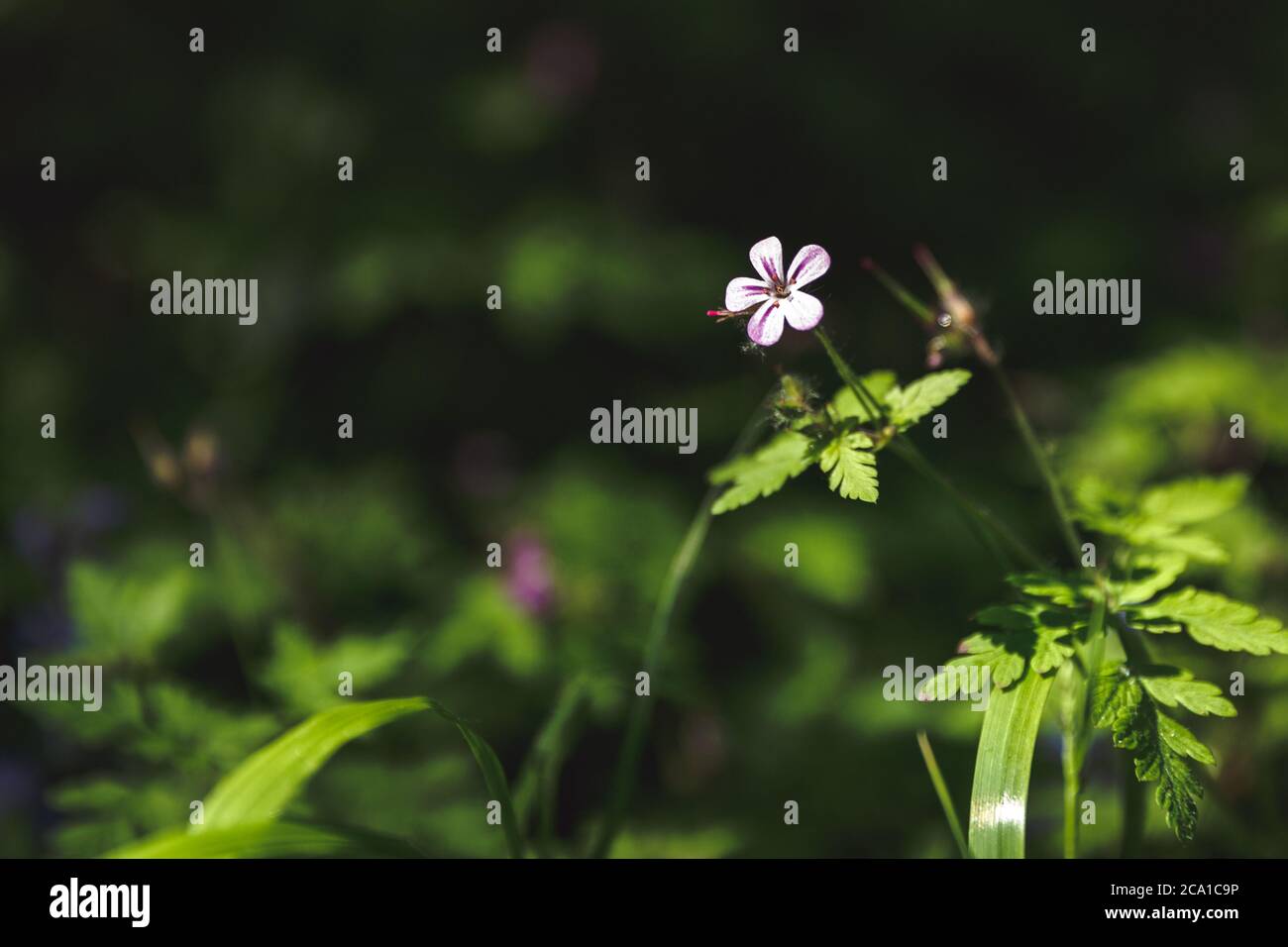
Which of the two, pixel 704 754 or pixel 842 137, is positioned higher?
pixel 842 137

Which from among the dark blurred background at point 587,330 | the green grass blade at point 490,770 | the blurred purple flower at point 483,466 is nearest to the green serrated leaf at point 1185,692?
the green grass blade at point 490,770

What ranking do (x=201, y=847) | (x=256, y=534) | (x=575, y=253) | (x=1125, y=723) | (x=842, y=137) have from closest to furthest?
(x=201, y=847), (x=1125, y=723), (x=256, y=534), (x=575, y=253), (x=842, y=137)

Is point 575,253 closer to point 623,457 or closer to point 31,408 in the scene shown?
point 623,457

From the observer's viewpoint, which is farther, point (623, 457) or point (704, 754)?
point (623, 457)

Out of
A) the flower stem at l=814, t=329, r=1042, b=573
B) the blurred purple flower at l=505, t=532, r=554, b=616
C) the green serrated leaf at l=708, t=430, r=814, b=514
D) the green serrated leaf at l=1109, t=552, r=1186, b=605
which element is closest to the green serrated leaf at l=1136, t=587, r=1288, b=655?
the green serrated leaf at l=1109, t=552, r=1186, b=605

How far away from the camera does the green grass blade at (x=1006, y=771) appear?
4.16 feet

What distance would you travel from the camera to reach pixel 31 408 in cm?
454

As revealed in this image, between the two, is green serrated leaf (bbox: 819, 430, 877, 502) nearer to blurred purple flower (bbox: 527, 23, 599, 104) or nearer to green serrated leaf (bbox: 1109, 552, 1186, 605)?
green serrated leaf (bbox: 1109, 552, 1186, 605)

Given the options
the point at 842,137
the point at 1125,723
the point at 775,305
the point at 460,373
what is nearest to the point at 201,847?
the point at 775,305

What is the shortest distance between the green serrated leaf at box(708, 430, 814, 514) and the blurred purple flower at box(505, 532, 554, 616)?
5.21 ft

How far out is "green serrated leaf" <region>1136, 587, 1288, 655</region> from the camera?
1329 mm
